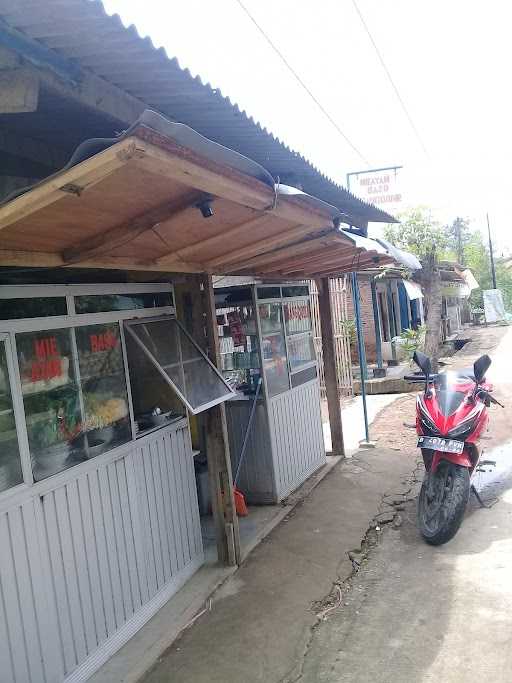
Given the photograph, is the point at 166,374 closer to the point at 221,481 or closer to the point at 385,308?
the point at 221,481

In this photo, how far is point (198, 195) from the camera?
8.69 feet

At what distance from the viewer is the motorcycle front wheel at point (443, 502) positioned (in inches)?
182

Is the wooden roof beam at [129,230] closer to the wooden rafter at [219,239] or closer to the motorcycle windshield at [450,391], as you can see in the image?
the wooden rafter at [219,239]

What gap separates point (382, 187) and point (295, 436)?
35.4 ft

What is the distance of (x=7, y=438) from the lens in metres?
2.90

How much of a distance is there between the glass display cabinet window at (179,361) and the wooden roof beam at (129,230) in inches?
40.3

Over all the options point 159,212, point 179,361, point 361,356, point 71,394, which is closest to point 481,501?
point 179,361

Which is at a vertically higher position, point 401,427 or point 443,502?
point 443,502

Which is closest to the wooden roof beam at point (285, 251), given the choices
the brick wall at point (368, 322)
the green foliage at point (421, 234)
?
the green foliage at point (421, 234)

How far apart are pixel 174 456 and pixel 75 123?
7.94 feet

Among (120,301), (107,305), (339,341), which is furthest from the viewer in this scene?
(339,341)

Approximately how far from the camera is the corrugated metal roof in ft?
7.34

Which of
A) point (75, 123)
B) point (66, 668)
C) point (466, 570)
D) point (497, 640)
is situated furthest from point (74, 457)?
point (466, 570)

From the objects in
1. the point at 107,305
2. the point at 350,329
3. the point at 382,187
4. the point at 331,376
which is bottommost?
the point at 331,376
